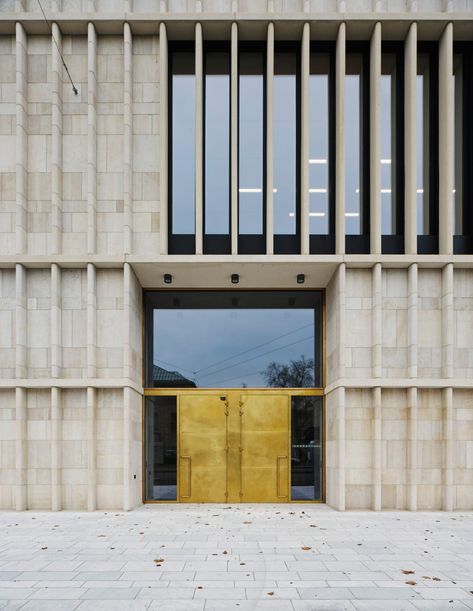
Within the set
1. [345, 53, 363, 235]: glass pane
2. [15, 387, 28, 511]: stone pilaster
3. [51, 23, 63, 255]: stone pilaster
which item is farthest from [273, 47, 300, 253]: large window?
[15, 387, 28, 511]: stone pilaster

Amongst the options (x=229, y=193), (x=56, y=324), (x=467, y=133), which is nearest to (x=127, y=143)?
(x=229, y=193)

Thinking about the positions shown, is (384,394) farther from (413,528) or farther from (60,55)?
(60,55)

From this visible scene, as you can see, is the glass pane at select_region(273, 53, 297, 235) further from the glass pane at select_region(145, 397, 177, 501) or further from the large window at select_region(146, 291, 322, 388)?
the glass pane at select_region(145, 397, 177, 501)

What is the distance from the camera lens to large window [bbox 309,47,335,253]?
11719 millimetres

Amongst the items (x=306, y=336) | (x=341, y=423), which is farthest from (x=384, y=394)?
(x=306, y=336)

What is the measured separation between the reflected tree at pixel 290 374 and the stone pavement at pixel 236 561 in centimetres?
332

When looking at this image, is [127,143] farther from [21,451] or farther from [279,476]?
[279,476]

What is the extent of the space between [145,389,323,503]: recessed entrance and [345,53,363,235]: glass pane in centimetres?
456

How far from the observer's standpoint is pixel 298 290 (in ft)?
42.8

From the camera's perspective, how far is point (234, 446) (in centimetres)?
1232

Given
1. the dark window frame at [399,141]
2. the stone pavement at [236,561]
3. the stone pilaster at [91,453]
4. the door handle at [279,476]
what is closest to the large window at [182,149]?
the stone pilaster at [91,453]

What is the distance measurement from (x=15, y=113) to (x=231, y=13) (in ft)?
18.4

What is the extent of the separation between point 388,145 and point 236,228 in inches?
173

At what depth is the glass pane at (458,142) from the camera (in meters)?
12.0
